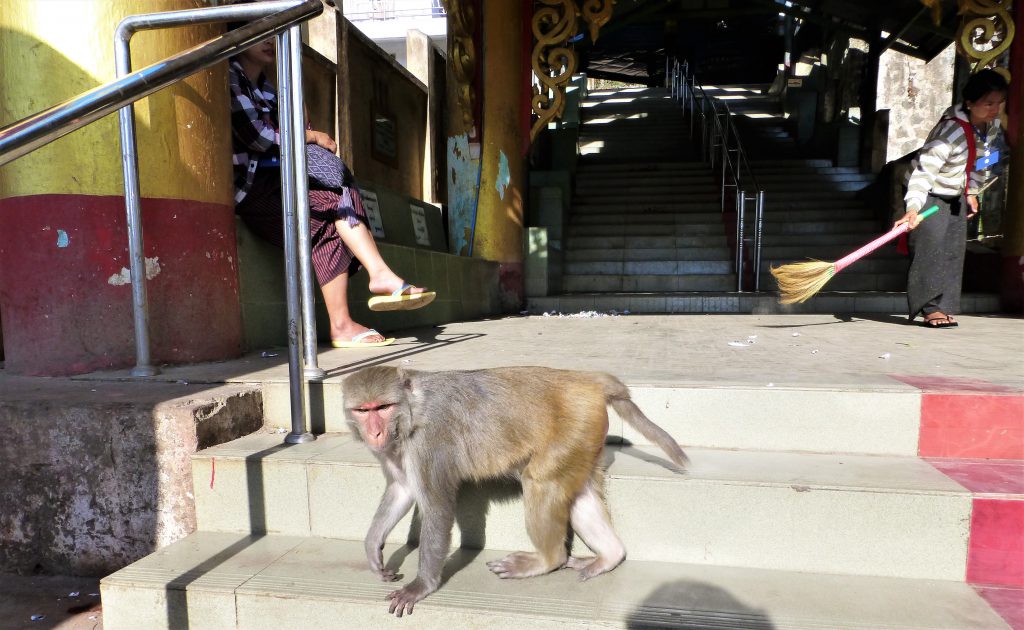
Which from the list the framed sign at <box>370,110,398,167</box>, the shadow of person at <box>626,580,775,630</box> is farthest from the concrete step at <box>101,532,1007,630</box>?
the framed sign at <box>370,110,398,167</box>

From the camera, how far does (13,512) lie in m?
2.24

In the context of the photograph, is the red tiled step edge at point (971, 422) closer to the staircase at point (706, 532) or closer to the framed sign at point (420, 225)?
the staircase at point (706, 532)

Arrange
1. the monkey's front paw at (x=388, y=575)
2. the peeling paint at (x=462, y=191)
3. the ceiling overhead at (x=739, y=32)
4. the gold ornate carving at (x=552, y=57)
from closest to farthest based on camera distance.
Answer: the monkey's front paw at (x=388, y=575) < the gold ornate carving at (x=552, y=57) < the peeling paint at (x=462, y=191) < the ceiling overhead at (x=739, y=32)

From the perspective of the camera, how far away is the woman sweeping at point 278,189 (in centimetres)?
307

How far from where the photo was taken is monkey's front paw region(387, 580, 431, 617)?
1.58 metres

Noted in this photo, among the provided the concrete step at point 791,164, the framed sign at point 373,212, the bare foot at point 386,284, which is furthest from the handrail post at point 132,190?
the concrete step at point 791,164

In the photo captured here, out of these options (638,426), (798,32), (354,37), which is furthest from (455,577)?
(798,32)

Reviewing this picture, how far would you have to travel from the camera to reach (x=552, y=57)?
606 centimetres

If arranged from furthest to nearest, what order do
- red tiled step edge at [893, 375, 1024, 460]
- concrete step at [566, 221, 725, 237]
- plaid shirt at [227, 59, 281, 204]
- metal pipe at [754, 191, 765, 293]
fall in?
concrete step at [566, 221, 725, 237] → metal pipe at [754, 191, 765, 293] → plaid shirt at [227, 59, 281, 204] → red tiled step edge at [893, 375, 1024, 460]

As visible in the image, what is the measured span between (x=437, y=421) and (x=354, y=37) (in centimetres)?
607

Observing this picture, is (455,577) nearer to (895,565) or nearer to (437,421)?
(437,421)

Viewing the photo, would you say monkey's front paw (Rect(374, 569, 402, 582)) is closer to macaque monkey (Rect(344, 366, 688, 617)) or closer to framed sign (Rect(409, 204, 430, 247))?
macaque monkey (Rect(344, 366, 688, 617))

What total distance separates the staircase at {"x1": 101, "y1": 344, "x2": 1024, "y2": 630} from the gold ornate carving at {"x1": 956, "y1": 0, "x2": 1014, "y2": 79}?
15.7ft

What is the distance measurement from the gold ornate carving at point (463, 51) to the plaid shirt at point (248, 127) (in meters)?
2.89
